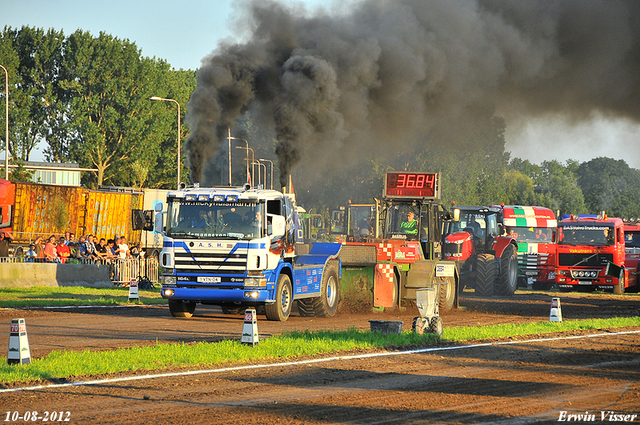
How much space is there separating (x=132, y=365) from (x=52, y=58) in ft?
239

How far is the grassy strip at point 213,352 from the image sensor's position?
388 inches

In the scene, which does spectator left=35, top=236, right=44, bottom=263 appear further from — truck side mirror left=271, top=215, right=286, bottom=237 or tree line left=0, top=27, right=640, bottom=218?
tree line left=0, top=27, right=640, bottom=218

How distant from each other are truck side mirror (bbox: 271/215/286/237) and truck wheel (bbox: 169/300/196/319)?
2.77 m

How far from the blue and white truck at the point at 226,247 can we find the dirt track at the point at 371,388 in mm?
1471

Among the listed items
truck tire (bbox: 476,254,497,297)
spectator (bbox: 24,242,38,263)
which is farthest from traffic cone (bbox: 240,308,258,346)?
spectator (bbox: 24,242,38,263)

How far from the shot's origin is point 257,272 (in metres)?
16.2

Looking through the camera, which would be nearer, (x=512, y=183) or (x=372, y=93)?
(x=372, y=93)

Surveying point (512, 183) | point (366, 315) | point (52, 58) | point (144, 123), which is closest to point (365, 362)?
point (366, 315)

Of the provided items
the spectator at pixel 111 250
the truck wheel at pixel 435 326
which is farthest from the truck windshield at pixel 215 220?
the spectator at pixel 111 250

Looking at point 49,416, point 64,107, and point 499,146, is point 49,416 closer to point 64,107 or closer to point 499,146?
point 64,107

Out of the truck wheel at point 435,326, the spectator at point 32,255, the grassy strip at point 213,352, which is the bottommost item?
the grassy strip at point 213,352

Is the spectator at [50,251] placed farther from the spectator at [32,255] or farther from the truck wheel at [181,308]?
the truck wheel at [181,308]

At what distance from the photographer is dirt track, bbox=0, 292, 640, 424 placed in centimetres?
775

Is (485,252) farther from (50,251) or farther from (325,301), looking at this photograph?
(50,251)
